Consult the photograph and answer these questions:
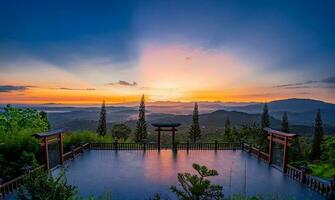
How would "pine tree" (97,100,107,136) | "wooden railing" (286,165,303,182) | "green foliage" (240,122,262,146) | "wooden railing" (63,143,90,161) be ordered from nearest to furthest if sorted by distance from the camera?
"wooden railing" (286,165,303,182) < "wooden railing" (63,143,90,161) < "green foliage" (240,122,262,146) < "pine tree" (97,100,107,136)

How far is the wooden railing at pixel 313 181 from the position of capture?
24.7 feet

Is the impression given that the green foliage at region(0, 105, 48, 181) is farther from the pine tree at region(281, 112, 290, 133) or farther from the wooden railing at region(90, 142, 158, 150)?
the pine tree at region(281, 112, 290, 133)

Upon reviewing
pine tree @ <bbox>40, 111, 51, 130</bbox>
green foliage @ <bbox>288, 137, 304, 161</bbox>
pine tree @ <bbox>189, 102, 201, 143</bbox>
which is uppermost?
pine tree @ <bbox>40, 111, 51, 130</bbox>

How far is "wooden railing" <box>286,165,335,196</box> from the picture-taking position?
753cm

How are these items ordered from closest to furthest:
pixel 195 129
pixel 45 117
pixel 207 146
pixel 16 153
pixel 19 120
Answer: pixel 16 153, pixel 207 146, pixel 19 120, pixel 45 117, pixel 195 129

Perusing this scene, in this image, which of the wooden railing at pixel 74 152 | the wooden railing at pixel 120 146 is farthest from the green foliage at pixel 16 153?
the wooden railing at pixel 120 146

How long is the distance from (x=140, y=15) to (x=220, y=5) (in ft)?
10.4

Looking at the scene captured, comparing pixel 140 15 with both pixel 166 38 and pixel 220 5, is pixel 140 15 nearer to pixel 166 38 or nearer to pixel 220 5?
pixel 166 38

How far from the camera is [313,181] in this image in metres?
8.36

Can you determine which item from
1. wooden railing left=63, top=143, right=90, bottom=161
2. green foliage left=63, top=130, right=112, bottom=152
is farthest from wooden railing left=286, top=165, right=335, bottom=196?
green foliage left=63, top=130, right=112, bottom=152

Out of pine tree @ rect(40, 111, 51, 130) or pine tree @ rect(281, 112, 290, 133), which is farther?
pine tree @ rect(281, 112, 290, 133)

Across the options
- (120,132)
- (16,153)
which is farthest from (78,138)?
(120,132)

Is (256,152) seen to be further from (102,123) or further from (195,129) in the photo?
(102,123)

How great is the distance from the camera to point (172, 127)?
601 inches
